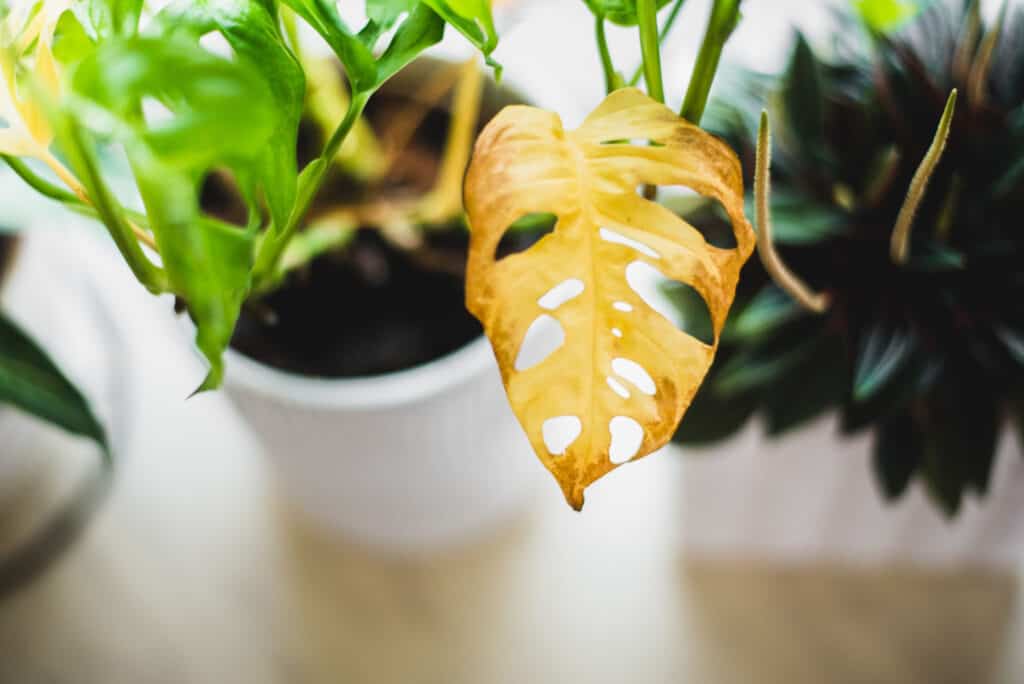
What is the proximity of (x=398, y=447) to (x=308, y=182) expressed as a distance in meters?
0.24

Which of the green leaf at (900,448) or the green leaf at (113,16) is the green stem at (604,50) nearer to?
the green leaf at (113,16)

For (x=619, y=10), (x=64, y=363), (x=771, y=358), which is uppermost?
(x=619, y=10)

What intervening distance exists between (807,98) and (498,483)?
0.32 m

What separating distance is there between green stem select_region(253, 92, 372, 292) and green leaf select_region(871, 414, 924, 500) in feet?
1.05

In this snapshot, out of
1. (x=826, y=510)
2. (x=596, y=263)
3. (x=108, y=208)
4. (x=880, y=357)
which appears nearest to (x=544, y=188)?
(x=596, y=263)

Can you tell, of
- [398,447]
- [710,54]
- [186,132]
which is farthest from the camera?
[398,447]

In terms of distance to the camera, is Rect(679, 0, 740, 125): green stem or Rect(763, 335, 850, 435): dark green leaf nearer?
Rect(679, 0, 740, 125): green stem

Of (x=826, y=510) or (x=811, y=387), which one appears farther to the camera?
(x=826, y=510)

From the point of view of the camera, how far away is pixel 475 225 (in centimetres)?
28

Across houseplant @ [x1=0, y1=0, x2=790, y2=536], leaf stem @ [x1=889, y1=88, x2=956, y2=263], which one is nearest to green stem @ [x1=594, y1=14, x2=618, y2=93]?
houseplant @ [x1=0, y1=0, x2=790, y2=536]

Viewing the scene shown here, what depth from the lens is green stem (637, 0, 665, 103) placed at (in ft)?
0.95

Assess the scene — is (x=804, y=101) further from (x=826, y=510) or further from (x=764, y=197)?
(x=826, y=510)

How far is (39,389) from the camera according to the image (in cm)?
42

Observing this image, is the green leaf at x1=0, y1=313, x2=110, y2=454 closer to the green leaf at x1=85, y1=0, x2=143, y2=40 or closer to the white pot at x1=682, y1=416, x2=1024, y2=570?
the green leaf at x1=85, y1=0, x2=143, y2=40
